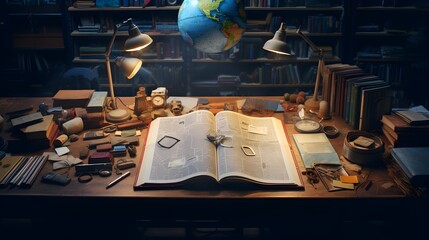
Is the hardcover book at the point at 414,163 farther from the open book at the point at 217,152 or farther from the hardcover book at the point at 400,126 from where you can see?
the open book at the point at 217,152

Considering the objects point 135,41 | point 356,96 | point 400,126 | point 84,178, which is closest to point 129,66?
point 135,41

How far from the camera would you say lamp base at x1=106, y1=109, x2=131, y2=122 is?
3.05 meters

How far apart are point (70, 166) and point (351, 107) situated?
1672 mm

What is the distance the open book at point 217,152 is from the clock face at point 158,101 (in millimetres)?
268

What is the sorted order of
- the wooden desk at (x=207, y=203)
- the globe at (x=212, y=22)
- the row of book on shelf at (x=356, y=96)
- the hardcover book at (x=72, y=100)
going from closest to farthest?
1. the wooden desk at (x=207, y=203)
2. the globe at (x=212, y=22)
3. the row of book on shelf at (x=356, y=96)
4. the hardcover book at (x=72, y=100)

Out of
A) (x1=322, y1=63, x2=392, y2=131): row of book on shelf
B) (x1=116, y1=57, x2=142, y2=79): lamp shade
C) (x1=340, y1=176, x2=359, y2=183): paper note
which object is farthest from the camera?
(x1=116, y1=57, x2=142, y2=79): lamp shade

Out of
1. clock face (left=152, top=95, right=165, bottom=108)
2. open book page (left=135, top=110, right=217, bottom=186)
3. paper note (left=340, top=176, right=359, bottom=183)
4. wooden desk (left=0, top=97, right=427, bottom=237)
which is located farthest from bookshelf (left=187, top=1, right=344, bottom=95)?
wooden desk (left=0, top=97, right=427, bottom=237)

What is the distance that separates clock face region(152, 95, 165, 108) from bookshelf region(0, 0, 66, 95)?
8.58 ft

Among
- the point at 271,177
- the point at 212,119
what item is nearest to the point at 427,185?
the point at 271,177

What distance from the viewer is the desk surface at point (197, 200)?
2215 millimetres

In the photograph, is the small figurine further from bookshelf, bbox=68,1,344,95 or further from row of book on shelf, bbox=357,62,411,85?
row of book on shelf, bbox=357,62,411,85

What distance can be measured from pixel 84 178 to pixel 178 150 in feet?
1.63

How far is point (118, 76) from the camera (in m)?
5.46

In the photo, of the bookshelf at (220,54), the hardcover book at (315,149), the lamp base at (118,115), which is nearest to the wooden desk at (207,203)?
the hardcover book at (315,149)
